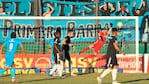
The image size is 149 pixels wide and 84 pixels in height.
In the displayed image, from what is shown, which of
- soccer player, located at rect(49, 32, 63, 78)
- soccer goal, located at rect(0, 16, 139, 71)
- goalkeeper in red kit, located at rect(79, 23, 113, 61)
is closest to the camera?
soccer player, located at rect(49, 32, 63, 78)

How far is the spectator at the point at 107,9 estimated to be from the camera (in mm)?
32938

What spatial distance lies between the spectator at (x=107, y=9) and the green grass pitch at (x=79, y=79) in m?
13.5

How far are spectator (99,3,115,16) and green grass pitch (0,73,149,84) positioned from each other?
13.5m

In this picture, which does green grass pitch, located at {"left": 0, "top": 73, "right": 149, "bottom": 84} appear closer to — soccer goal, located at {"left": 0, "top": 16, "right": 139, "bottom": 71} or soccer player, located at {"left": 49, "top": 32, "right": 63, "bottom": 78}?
soccer player, located at {"left": 49, "top": 32, "right": 63, "bottom": 78}

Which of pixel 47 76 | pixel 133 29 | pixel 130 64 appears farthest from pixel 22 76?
pixel 133 29

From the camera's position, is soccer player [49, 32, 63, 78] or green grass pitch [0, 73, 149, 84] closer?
green grass pitch [0, 73, 149, 84]

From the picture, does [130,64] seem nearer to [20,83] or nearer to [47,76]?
[47,76]

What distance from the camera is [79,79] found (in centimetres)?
1792

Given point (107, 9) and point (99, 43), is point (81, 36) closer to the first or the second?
point (99, 43)

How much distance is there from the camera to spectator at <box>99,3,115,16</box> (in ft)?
108

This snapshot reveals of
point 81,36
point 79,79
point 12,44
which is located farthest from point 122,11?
point 12,44

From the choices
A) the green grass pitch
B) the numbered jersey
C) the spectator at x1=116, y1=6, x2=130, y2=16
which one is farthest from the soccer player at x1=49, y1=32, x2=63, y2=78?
the spectator at x1=116, y1=6, x2=130, y2=16

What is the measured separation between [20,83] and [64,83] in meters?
1.47

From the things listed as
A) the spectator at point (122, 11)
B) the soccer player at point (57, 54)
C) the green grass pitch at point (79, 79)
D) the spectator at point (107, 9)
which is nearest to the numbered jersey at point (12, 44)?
the green grass pitch at point (79, 79)
